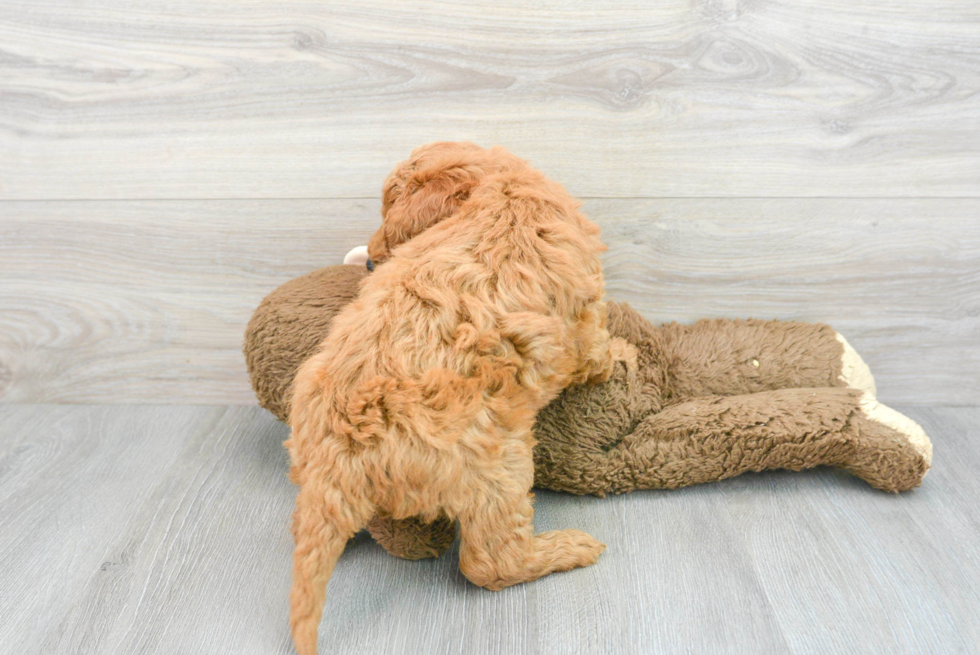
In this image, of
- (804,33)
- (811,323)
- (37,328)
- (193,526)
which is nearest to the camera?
(193,526)

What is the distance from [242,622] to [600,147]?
1032mm

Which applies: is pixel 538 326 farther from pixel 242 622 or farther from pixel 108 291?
pixel 108 291

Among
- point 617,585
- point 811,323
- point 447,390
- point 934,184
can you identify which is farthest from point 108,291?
point 934,184

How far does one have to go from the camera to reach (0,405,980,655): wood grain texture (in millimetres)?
984

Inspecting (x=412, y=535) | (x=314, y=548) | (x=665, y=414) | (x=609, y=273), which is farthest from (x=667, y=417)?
(x=314, y=548)

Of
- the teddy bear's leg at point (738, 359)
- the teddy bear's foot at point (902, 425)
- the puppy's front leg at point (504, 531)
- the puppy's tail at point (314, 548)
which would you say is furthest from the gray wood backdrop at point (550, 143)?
the puppy's tail at point (314, 548)

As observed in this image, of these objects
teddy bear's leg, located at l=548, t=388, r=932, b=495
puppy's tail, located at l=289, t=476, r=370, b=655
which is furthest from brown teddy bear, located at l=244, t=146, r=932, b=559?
puppy's tail, located at l=289, t=476, r=370, b=655

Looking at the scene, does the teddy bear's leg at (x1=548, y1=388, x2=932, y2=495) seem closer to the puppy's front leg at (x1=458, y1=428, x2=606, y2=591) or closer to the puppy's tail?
the puppy's front leg at (x1=458, y1=428, x2=606, y2=591)

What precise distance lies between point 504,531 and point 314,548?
0.26 meters

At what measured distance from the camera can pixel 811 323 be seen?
59.5 inches

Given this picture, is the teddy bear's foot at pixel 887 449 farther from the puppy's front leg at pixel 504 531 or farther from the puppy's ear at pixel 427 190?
the puppy's ear at pixel 427 190

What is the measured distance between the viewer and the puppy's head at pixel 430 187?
107cm

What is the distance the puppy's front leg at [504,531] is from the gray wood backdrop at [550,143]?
0.63m

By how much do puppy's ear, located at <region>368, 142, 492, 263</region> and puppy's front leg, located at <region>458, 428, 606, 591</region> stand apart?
0.35 metres
